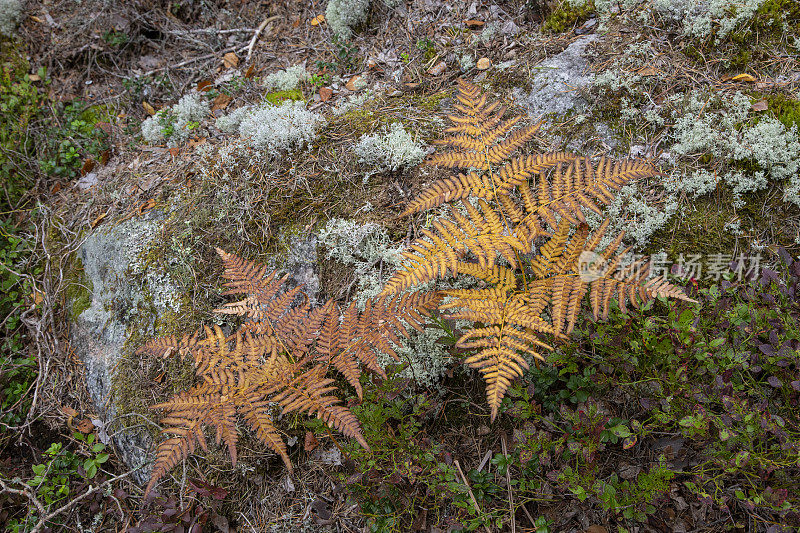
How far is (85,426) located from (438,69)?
4394 millimetres

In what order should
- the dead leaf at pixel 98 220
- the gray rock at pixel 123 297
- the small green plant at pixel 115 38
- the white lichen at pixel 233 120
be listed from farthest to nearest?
the small green plant at pixel 115 38, the white lichen at pixel 233 120, the dead leaf at pixel 98 220, the gray rock at pixel 123 297

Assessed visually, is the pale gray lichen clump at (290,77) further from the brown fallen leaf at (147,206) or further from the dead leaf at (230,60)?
the brown fallen leaf at (147,206)

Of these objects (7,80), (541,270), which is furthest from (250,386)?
(7,80)

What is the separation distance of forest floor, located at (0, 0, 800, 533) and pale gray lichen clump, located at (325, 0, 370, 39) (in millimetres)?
81

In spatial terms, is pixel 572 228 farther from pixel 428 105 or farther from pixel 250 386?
pixel 250 386

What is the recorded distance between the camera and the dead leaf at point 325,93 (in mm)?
4547

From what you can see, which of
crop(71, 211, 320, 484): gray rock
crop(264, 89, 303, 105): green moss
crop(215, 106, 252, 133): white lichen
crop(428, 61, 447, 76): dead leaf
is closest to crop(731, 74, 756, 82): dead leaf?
crop(428, 61, 447, 76): dead leaf

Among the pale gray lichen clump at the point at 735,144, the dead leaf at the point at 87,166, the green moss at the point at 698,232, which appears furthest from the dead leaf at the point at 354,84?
the dead leaf at the point at 87,166

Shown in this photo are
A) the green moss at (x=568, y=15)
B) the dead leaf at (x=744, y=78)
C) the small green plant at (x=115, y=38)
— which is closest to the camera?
the dead leaf at (x=744, y=78)

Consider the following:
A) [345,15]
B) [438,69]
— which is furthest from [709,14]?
[345,15]

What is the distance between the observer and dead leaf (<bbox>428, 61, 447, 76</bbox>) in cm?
425

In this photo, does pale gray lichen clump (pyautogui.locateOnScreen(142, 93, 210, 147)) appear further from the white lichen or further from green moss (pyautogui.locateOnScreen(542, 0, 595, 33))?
green moss (pyautogui.locateOnScreen(542, 0, 595, 33))

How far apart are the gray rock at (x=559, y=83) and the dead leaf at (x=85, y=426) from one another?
4.47 metres

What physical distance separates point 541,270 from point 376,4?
3.83 meters
